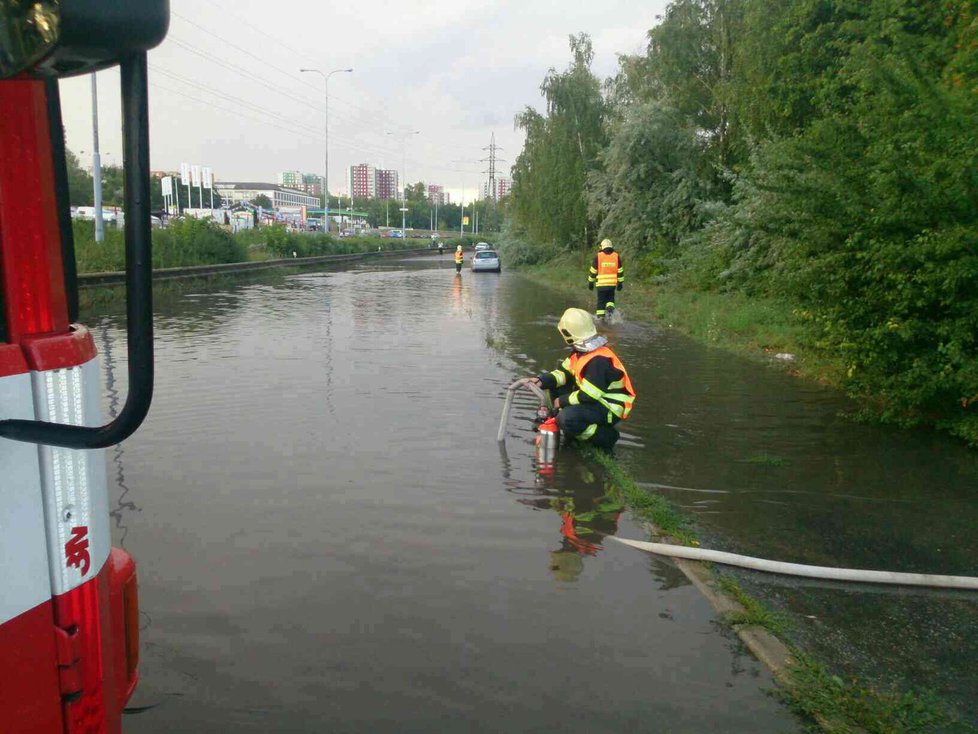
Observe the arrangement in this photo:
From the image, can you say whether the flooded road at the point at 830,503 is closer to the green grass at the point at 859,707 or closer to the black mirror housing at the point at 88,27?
the green grass at the point at 859,707

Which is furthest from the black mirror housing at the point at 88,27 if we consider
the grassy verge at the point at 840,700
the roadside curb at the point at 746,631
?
the roadside curb at the point at 746,631

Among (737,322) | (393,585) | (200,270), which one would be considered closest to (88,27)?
(393,585)

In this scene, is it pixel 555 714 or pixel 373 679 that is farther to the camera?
pixel 373 679

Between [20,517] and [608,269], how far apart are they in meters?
16.0

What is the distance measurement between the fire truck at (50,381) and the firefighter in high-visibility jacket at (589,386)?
524 centimetres

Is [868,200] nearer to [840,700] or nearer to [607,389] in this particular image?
[607,389]

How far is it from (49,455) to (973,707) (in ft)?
11.9

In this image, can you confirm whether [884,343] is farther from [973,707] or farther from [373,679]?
[373,679]

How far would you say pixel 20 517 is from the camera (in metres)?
1.88

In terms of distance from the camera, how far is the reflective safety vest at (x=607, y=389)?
23.3 feet

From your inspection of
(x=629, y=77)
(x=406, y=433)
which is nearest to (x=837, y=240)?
(x=406, y=433)

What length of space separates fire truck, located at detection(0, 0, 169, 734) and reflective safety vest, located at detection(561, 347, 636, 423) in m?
5.33

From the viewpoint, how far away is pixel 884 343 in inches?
310

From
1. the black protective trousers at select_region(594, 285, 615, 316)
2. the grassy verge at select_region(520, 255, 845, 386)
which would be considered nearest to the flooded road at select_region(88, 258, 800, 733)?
the grassy verge at select_region(520, 255, 845, 386)
